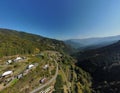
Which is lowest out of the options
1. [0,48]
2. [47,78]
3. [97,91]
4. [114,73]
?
[97,91]

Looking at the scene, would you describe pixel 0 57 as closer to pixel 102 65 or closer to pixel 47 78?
pixel 47 78

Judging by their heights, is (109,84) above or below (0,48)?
below

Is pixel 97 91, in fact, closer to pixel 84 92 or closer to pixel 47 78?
pixel 84 92

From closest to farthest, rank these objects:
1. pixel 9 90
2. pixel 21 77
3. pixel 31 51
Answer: pixel 9 90, pixel 21 77, pixel 31 51

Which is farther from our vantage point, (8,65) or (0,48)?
(0,48)

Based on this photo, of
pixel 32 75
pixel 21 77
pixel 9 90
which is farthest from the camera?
pixel 32 75

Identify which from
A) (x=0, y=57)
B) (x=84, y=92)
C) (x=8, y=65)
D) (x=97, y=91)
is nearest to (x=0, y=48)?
(x=0, y=57)

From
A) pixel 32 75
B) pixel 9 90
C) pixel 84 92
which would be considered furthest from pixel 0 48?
pixel 84 92

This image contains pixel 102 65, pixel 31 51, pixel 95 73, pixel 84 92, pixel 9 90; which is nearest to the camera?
pixel 9 90

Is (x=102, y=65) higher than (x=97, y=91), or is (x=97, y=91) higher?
(x=102, y=65)
